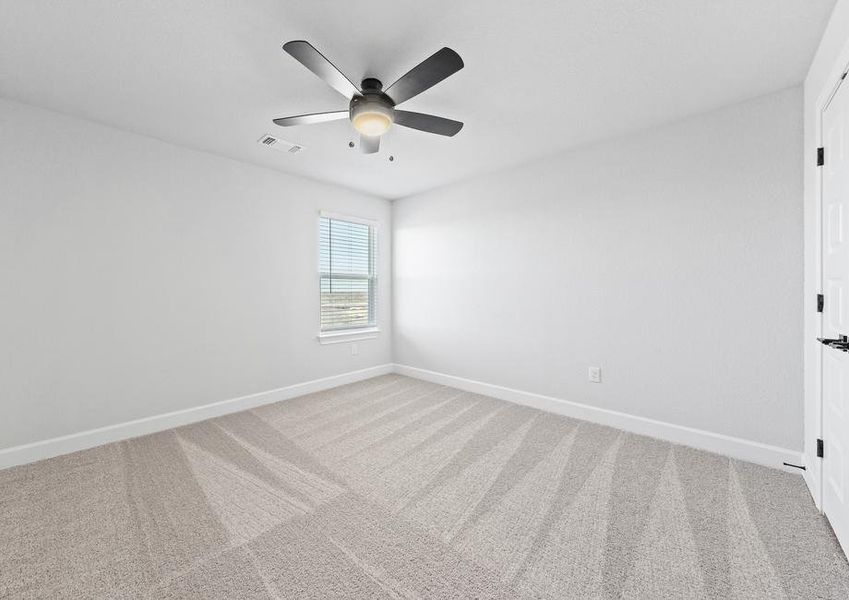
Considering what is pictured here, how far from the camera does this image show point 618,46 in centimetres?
180

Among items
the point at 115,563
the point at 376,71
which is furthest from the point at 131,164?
the point at 115,563

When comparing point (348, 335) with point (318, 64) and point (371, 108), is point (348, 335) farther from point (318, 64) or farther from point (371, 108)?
point (318, 64)

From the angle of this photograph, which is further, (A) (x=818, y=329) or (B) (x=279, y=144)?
(B) (x=279, y=144)

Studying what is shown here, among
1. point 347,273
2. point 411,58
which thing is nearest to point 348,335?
point 347,273

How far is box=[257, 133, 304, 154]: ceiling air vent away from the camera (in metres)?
2.85

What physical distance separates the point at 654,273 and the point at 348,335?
10.8 ft

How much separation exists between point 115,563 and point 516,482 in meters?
2.01

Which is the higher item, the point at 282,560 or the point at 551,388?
the point at 551,388

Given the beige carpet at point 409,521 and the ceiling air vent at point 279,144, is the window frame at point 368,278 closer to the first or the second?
the ceiling air vent at point 279,144

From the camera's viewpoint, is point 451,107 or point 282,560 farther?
point 451,107

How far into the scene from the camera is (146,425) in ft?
9.16

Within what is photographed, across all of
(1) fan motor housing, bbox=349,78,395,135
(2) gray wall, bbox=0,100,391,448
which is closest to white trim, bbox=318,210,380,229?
(2) gray wall, bbox=0,100,391,448

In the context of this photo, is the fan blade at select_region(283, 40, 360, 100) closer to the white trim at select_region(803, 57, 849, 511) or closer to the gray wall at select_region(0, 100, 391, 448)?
the gray wall at select_region(0, 100, 391, 448)

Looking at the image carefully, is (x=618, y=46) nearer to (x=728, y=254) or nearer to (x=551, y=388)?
(x=728, y=254)
